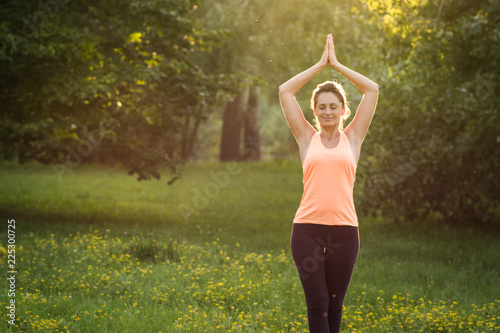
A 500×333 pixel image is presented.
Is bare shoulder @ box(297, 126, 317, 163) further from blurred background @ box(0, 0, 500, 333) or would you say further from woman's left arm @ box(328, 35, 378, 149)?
blurred background @ box(0, 0, 500, 333)

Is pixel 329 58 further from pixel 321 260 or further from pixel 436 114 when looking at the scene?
pixel 436 114

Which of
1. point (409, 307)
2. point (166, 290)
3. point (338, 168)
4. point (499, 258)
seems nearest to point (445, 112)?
point (499, 258)

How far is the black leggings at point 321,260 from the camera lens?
4605 mm

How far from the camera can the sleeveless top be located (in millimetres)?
4602

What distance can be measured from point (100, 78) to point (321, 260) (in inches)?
332

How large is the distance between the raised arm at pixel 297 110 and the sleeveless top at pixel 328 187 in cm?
26

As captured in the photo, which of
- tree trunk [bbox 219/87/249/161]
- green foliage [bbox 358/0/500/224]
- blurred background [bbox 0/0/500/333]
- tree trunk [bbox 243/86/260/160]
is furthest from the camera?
tree trunk [bbox 243/86/260/160]

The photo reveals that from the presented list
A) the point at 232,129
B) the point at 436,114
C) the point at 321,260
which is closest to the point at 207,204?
the point at 436,114

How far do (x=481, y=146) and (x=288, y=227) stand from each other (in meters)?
4.95

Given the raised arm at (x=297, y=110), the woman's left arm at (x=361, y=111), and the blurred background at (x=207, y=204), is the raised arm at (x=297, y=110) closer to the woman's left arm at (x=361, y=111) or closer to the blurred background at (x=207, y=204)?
the woman's left arm at (x=361, y=111)

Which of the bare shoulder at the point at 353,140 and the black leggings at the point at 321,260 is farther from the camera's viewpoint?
the bare shoulder at the point at 353,140

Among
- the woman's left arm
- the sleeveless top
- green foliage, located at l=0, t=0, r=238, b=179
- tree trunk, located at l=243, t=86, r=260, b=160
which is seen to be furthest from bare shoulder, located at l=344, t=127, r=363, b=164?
tree trunk, located at l=243, t=86, r=260, b=160

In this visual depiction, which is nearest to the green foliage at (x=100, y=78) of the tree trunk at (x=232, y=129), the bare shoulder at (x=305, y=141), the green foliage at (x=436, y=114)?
the green foliage at (x=436, y=114)

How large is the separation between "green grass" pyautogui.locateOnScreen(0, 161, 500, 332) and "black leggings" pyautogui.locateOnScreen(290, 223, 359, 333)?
1.82 m
